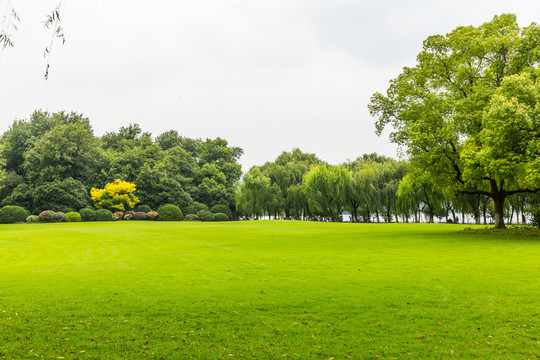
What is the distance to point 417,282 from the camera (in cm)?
1094

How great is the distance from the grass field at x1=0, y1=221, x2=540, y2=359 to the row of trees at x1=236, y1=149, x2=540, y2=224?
97.9 ft

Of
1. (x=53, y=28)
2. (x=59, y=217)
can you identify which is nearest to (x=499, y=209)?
(x=53, y=28)

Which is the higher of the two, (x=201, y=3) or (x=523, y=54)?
(x=523, y=54)

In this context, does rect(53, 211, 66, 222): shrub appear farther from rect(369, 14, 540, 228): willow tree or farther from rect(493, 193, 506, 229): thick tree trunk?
rect(493, 193, 506, 229): thick tree trunk

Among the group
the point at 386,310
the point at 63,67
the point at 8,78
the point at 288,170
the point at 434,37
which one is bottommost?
the point at 386,310

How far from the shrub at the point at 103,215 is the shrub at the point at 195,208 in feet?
44.7

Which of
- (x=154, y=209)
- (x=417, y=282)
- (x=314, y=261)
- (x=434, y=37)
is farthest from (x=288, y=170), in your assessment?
(x=417, y=282)

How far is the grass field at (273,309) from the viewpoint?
19.5ft

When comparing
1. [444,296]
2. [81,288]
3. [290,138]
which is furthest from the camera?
[290,138]

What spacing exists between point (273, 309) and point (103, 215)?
54.4 m

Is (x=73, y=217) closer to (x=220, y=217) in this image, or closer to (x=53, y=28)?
(x=220, y=217)

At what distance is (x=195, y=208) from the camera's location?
67375 mm

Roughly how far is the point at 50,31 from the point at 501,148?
83.3 ft

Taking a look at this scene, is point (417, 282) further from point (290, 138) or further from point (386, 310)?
point (290, 138)
